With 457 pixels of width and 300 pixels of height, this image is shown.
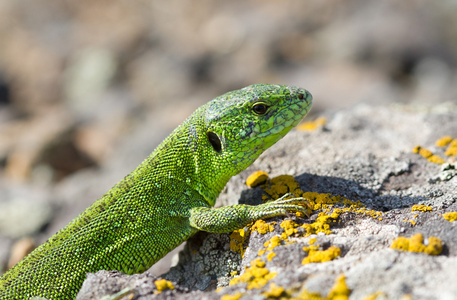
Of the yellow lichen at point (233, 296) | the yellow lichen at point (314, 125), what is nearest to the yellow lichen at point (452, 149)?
the yellow lichen at point (314, 125)

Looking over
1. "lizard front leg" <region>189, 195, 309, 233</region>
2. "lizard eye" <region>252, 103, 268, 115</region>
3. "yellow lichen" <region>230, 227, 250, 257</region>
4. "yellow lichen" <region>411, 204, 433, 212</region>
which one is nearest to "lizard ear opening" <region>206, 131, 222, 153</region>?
"lizard eye" <region>252, 103, 268, 115</region>

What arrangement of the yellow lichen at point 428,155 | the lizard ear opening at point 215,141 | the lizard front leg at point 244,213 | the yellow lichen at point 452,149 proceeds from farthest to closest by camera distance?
the yellow lichen at point 452,149
the yellow lichen at point 428,155
the lizard ear opening at point 215,141
the lizard front leg at point 244,213

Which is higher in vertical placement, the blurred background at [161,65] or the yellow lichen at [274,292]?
the blurred background at [161,65]

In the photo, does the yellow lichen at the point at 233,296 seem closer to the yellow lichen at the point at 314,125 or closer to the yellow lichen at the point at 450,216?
the yellow lichen at the point at 450,216

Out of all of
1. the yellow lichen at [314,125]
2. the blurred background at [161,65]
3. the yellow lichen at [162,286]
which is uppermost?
the blurred background at [161,65]

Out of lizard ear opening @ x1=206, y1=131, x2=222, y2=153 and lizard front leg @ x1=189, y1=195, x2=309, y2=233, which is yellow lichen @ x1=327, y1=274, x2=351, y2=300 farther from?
lizard ear opening @ x1=206, y1=131, x2=222, y2=153

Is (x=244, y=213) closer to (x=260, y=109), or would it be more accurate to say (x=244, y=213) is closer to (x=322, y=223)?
(x=322, y=223)

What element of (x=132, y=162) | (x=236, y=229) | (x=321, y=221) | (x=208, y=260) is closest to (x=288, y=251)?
(x=321, y=221)

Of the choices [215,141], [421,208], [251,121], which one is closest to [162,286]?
[215,141]
